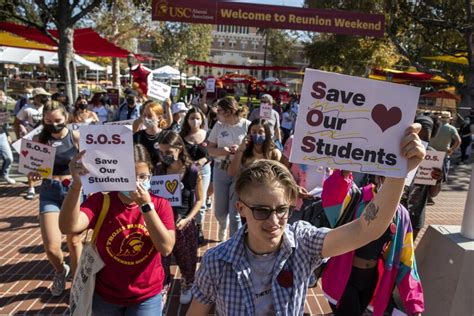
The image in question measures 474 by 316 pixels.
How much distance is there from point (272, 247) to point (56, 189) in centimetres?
284

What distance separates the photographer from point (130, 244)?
253cm

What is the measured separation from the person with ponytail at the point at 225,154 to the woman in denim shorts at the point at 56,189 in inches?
65.5

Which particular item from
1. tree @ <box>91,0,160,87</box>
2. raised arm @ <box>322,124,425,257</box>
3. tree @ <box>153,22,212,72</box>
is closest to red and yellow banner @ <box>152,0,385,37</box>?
raised arm @ <box>322,124,425,257</box>

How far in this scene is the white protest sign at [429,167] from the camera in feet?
14.1

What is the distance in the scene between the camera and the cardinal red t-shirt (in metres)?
2.50

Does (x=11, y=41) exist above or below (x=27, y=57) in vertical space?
above

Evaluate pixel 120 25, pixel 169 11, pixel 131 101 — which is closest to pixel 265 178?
pixel 131 101

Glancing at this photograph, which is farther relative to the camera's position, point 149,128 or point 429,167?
point 149,128

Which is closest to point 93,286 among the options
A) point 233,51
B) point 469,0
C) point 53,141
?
point 53,141

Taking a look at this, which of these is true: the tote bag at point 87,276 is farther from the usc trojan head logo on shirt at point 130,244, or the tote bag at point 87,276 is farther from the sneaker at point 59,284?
the sneaker at point 59,284

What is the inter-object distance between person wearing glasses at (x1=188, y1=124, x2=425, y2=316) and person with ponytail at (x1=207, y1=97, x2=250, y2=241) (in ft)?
9.73

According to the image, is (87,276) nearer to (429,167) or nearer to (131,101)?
(429,167)

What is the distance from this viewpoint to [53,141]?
4.18 m

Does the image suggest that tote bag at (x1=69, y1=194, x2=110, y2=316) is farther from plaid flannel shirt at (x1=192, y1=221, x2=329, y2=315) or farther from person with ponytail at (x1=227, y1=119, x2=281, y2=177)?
person with ponytail at (x1=227, y1=119, x2=281, y2=177)
